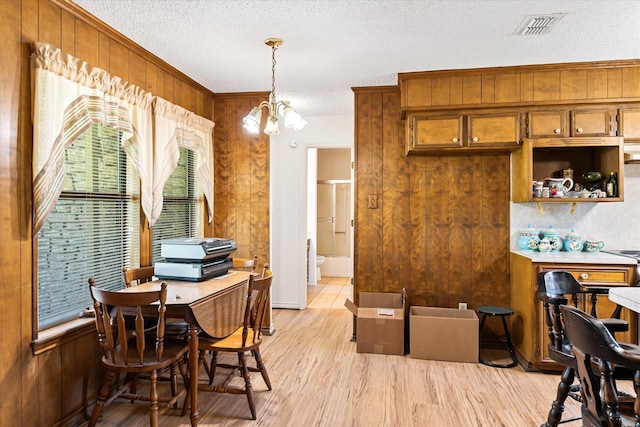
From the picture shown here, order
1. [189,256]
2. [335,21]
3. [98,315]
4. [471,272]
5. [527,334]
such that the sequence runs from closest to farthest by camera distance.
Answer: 1. [98,315]
2. [335,21]
3. [189,256]
4. [527,334]
5. [471,272]

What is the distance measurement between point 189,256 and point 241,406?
1.05 m

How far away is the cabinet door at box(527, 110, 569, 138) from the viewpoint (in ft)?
10.9

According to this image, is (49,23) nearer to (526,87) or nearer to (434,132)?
(434,132)

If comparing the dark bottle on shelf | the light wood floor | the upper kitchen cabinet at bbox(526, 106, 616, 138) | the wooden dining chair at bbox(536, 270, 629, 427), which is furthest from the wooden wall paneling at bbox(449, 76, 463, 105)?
the light wood floor

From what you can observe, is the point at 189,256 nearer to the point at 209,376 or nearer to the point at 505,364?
the point at 209,376

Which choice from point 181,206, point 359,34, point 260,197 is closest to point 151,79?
point 181,206

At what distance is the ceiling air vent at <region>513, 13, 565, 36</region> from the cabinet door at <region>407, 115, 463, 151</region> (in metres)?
0.89

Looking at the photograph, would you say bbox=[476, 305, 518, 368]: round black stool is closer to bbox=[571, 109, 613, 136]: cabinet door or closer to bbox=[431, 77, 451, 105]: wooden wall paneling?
bbox=[571, 109, 613, 136]: cabinet door

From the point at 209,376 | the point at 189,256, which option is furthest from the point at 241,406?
the point at 189,256

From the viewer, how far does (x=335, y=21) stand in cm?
254

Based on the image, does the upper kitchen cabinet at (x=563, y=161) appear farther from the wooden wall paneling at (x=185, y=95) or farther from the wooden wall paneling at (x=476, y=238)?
the wooden wall paneling at (x=185, y=95)

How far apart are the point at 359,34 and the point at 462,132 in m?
1.31

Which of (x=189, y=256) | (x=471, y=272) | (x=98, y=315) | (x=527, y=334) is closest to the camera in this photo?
(x=98, y=315)

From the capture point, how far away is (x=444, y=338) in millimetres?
3361
